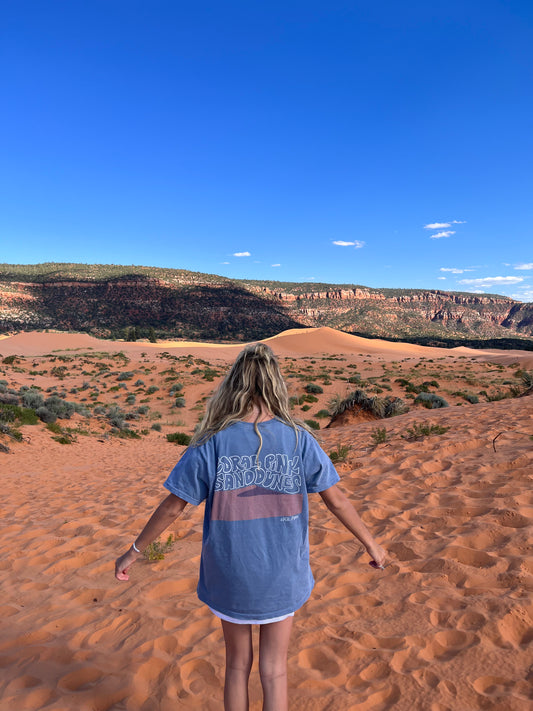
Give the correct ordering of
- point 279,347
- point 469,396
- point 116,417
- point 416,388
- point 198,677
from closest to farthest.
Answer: point 198,677 < point 116,417 < point 469,396 < point 416,388 < point 279,347

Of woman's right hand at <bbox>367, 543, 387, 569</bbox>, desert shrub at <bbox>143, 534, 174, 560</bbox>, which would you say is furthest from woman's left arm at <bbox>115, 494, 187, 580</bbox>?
desert shrub at <bbox>143, 534, 174, 560</bbox>

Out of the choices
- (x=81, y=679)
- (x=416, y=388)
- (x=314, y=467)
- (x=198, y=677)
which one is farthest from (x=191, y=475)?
(x=416, y=388)

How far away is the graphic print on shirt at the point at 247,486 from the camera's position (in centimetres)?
183

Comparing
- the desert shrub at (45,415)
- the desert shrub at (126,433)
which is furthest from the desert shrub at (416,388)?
the desert shrub at (45,415)

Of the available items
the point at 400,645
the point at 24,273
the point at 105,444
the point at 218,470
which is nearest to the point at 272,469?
the point at 218,470

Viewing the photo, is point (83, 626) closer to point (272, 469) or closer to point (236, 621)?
point (236, 621)

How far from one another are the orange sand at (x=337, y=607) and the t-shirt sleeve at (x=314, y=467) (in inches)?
61.5

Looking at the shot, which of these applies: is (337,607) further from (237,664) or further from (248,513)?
(248,513)

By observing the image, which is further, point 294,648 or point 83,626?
point 83,626

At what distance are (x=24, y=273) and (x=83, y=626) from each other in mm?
103431

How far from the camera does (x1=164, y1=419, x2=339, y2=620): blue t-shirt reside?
6.00ft

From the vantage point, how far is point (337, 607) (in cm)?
350

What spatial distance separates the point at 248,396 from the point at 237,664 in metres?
1.19

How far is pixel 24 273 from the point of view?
91.9m
